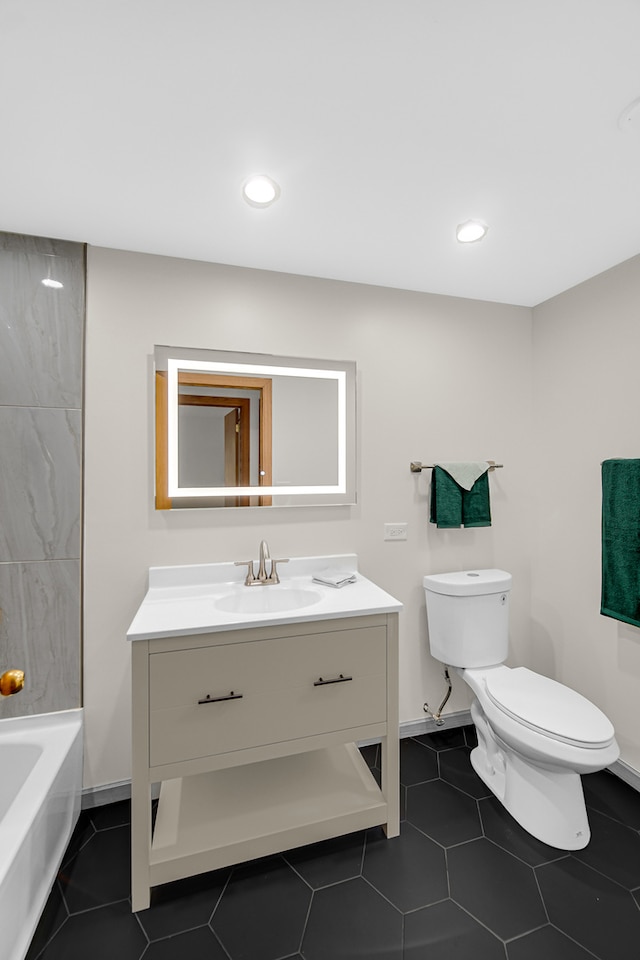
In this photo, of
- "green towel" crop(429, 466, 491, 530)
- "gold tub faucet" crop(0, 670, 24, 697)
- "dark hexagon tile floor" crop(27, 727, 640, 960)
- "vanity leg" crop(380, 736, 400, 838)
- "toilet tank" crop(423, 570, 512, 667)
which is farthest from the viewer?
"green towel" crop(429, 466, 491, 530)

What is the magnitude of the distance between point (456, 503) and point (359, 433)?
58 centimetres

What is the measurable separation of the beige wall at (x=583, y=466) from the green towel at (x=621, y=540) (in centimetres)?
14

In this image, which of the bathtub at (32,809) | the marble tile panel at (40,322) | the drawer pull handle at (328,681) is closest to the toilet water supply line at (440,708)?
the drawer pull handle at (328,681)

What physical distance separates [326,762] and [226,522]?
107 centimetres

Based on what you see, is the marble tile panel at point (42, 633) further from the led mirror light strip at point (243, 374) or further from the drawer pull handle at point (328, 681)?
the drawer pull handle at point (328, 681)

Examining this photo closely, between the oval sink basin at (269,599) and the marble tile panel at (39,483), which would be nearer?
the marble tile panel at (39,483)

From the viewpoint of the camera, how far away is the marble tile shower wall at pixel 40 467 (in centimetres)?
171

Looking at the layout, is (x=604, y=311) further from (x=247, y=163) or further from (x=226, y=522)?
(x=226, y=522)

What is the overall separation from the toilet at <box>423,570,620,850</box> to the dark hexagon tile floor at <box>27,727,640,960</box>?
104 millimetres

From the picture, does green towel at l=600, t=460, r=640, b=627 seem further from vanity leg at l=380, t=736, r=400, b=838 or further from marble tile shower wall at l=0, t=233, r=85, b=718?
marble tile shower wall at l=0, t=233, r=85, b=718

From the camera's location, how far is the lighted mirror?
1914 millimetres

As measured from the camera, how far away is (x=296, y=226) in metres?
1.70

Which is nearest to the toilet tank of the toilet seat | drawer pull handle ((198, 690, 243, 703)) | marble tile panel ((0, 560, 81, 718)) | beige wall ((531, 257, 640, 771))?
the toilet seat

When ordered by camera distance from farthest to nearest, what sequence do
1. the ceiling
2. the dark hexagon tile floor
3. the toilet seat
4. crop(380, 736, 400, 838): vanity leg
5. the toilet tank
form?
the toilet tank → crop(380, 736, 400, 838): vanity leg → the toilet seat → the dark hexagon tile floor → the ceiling
